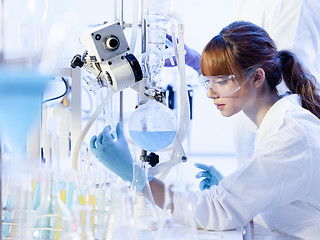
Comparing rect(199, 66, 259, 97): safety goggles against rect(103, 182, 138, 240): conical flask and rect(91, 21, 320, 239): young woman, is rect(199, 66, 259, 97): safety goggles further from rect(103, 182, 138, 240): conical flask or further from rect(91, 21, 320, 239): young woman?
rect(103, 182, 138, 240): conical flask

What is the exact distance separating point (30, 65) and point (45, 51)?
0.04 meters

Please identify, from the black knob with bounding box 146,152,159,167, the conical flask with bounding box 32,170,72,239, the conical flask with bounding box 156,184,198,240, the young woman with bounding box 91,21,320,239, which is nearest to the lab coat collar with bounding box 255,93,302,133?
the young woman with bounding box 91,21,320,239

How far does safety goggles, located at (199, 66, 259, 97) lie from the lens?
1618mm

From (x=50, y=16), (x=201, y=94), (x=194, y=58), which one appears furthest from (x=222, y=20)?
(x=50, y=16)

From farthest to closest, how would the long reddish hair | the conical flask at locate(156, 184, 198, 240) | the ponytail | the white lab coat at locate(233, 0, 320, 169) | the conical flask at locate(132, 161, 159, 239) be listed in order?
the white lab coat at locate(233, 0, 320, 169) → the ponytail → the long reddish hair → the conical flask at locate(132, 161, 159, 239) → the conical flask at locate(156, 184, 198, 240)

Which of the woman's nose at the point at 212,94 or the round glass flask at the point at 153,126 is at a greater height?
the woman's nose at the point at 212,94

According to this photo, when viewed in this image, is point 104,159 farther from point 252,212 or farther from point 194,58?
point 194,58

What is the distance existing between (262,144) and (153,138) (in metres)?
0.37

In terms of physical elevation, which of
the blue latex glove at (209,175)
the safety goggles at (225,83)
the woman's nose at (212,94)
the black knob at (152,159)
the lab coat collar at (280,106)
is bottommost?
the blue latex glove at (209,175)

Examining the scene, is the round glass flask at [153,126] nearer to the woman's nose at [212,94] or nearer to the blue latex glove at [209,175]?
the woman's nose at [212,94]

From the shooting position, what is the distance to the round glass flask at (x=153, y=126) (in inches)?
54.4

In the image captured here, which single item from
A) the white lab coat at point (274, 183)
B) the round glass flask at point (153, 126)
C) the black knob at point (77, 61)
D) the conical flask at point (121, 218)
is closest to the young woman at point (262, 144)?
the white lab coat at point (274, 183)

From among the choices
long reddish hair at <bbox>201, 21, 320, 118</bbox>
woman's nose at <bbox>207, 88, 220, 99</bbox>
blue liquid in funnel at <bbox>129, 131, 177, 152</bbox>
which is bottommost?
blue liquid in funnel at <bbox>129, 131, 177, 152</bbox>

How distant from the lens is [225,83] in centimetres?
163
